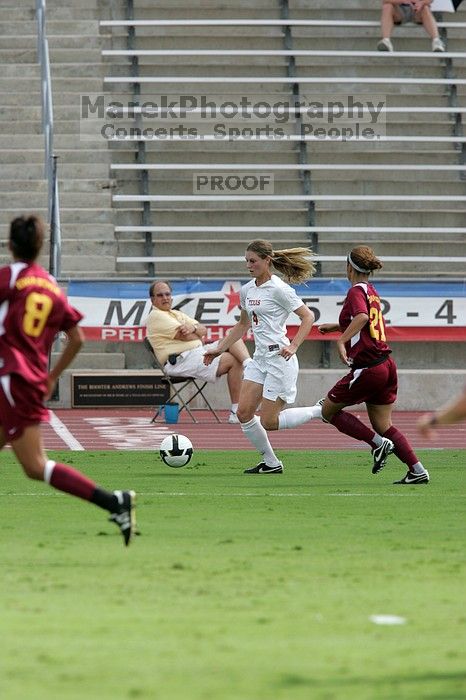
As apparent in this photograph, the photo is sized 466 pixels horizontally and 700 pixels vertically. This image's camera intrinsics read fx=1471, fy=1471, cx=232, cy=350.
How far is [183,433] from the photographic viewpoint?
17031 mm

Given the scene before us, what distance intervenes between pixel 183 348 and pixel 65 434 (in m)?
2.47

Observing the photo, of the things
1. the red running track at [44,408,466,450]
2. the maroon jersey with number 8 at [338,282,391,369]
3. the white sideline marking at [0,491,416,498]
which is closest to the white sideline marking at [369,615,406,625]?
the white sideline marking at [0,491,416,498]

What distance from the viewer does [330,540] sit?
8320mm

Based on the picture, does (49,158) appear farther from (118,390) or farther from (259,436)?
(259,436)

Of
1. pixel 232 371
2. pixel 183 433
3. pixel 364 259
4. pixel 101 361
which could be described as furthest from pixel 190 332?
pixel 364 259

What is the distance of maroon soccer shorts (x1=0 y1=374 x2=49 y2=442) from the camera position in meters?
7.24

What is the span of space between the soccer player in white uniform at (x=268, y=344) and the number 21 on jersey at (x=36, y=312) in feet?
16.5

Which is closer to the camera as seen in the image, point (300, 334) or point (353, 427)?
point (353, 427)

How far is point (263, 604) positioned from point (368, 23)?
22.6 meters

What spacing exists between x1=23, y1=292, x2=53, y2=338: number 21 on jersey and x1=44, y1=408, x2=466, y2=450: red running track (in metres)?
7.63

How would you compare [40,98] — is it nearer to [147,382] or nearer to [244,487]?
[147,382]

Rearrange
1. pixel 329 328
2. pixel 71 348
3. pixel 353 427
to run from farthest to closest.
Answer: pixel 329 328 < pixel 353 427 < pixel 71 348

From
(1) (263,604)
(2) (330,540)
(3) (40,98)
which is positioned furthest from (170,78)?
(1) (263,604)

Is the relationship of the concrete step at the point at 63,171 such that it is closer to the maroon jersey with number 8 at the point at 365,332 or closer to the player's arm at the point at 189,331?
the player's arm at the point at 189,331
